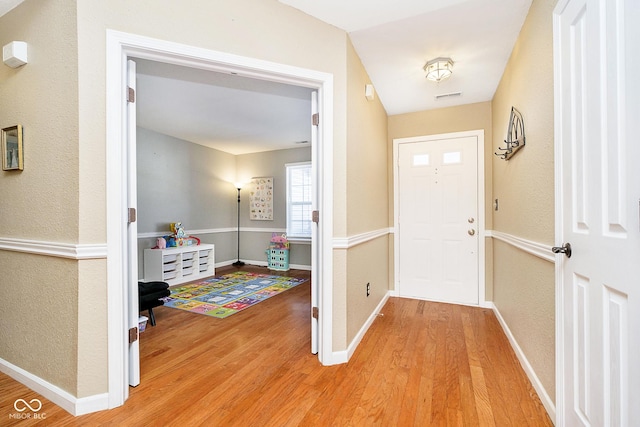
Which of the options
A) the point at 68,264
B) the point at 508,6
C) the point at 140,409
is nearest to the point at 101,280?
the point at 68,264

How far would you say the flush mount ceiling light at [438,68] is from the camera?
2.36 metres

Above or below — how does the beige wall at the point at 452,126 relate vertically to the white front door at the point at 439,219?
above

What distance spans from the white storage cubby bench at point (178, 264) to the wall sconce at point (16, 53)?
2892 millimetres

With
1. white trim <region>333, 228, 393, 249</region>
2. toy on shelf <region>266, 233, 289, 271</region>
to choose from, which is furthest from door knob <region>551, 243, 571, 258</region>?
toy on shelf <region>266, 233, 289, 271</region>

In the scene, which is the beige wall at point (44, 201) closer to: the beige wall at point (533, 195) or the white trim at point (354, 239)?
the white trim at point (354, 239)

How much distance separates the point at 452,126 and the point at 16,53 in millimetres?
3774

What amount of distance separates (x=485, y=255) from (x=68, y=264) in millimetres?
3678

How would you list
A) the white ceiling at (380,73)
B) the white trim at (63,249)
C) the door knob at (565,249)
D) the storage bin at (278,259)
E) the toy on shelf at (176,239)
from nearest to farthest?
the door knob at (565,249) < the white trim at (63,249) < the white ceiling at (380,73) < the toy on shelf at (176,239) < the storage bin at (278,259)

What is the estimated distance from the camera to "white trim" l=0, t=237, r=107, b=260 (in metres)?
1.44

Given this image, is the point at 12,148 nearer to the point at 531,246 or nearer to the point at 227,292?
the point at 227,292

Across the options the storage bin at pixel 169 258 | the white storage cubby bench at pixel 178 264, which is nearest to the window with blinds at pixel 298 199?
the white storage cubby bench at pixel 178 264

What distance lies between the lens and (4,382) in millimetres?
1707

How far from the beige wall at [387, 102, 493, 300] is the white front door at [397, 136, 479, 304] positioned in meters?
0.11

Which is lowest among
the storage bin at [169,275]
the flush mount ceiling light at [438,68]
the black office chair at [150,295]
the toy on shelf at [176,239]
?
the storage bin at [169,275]
